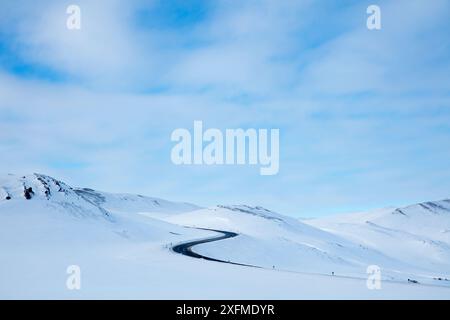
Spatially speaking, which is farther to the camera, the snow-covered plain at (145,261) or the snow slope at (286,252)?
the snow slope at (286,252)

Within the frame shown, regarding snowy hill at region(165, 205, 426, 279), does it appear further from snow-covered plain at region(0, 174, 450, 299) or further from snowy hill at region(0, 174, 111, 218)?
snowy hill at region(0, 174, 111, 218)

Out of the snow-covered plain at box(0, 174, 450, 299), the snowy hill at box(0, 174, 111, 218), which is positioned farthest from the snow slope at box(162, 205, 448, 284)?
the snowy hill at box(0, 174, 111, 218)

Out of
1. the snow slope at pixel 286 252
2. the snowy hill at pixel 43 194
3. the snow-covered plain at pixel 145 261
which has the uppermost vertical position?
the snowy hill at pixel 43 194

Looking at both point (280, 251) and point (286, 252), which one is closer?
point (280, 251)

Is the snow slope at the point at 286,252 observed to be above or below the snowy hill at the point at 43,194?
below

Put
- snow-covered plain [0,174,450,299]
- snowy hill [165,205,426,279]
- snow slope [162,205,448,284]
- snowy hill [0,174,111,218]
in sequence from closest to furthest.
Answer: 1. snow-covered plain [0,174,450,299]
2. snow slope [162,205,448,284]
3. snowy hill [165,205,426,279]
4. snowy hill [0,174,111,218]

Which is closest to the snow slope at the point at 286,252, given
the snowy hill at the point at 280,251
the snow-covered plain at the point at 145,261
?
the snowy hill at the point at 280,251

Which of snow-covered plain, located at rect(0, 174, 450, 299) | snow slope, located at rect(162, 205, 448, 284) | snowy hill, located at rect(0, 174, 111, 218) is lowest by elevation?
snow slope, located at rect(162, 205, 448, 284)

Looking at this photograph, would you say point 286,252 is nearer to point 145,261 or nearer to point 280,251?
point 280,251

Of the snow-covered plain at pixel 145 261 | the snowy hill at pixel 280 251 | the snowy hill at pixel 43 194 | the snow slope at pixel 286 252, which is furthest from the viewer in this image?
the snowy hill at pixel 43 194

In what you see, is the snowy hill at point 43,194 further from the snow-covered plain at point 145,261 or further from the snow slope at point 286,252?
the snow slope at point 286,252

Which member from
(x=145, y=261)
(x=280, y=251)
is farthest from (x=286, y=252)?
(x=145, y=261)

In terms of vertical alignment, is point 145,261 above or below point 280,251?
above
